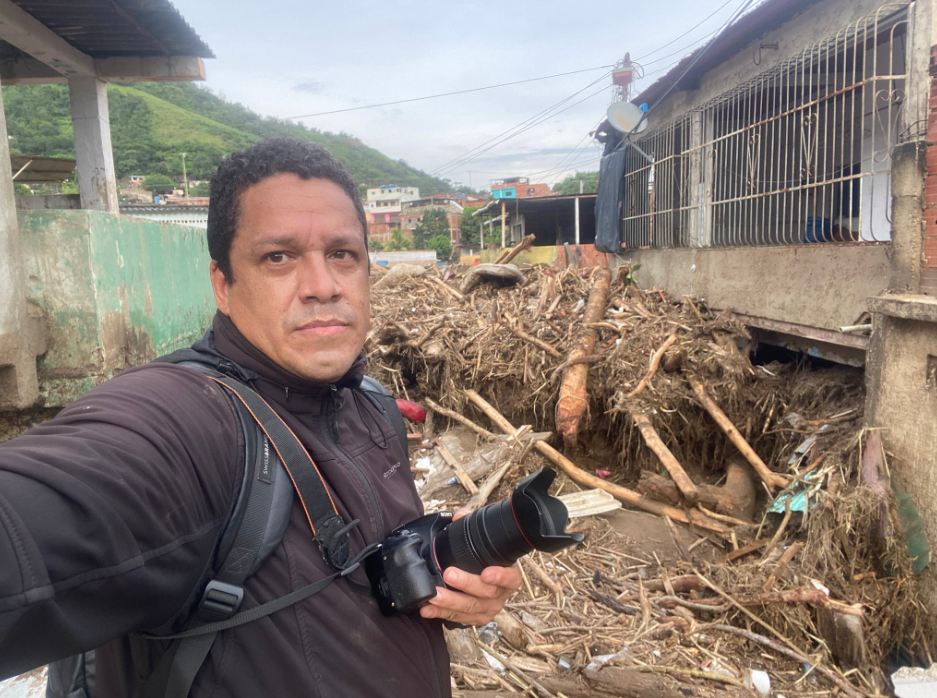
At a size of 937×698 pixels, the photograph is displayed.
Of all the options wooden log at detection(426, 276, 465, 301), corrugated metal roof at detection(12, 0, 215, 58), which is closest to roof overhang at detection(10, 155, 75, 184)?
corrugated metal roof at detection(12, 0, 215, 58)

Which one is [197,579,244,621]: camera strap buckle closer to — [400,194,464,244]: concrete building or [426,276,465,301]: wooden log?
[426,276,465,301]: wooden log

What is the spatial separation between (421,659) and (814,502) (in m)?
4.01

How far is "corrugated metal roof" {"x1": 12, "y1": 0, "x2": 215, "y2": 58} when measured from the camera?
5430mm

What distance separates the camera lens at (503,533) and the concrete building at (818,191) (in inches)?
145

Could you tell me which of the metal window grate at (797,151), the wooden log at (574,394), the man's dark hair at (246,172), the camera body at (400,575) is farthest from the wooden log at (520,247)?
the camera body at (400,575)

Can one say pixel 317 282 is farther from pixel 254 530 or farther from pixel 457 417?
pixel 457 417

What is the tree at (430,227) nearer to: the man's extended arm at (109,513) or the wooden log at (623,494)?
the wooden log at (623,494)

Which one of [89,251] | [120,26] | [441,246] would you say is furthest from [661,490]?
[441,246]

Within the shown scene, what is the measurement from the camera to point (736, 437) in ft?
17.6

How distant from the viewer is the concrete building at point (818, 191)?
A: 3848mm

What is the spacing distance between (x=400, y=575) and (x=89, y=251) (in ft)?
12.3

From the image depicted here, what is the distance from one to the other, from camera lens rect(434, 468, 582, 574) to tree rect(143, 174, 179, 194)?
43.4m

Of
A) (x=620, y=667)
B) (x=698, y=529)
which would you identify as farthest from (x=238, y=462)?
(x=698, y=529)

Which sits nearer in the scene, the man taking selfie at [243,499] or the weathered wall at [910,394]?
the man taking selfie at [243,499]
